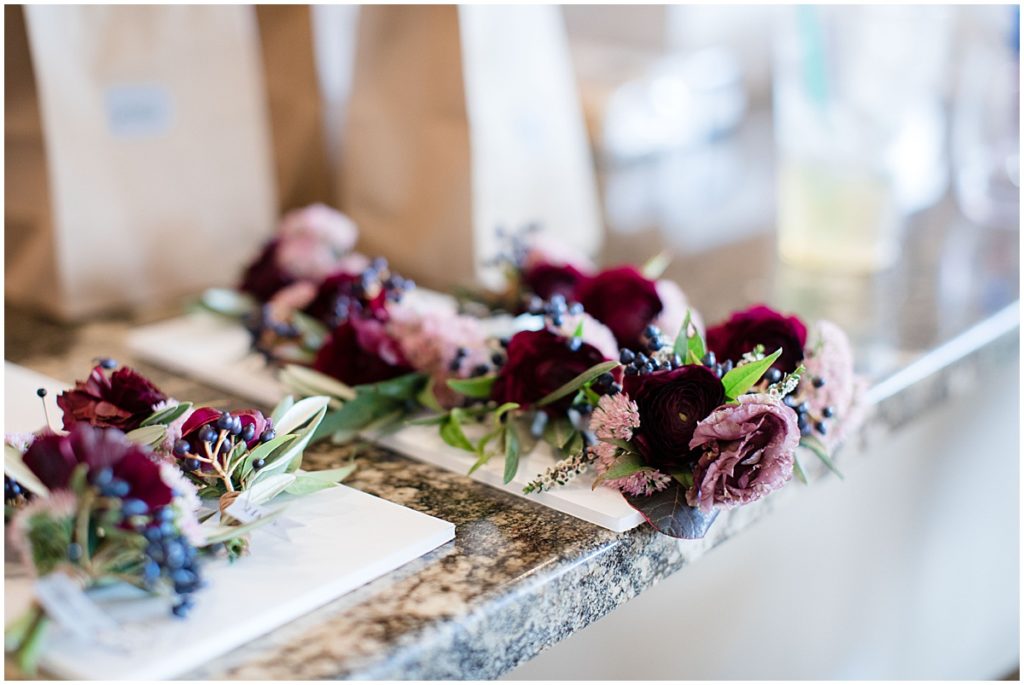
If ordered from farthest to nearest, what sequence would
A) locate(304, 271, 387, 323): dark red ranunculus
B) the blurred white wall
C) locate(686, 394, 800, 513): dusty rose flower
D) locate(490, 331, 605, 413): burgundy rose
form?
the blurred white wall < locate(304, 271, 387, 323): dark red ranunculus < locate(490, 331, 605, 413): burgundy rose < locate(686, 394, 800, 513): dusty rose flower

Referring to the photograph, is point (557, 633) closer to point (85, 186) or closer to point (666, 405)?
point (666, 405)

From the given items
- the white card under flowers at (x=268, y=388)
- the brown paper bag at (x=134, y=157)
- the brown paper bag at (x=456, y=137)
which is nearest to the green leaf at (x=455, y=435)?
the white card under flowers at (x=268, y=388)

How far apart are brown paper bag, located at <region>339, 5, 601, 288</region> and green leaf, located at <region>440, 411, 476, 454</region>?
0.35 meters

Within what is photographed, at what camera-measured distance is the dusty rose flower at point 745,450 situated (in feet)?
2.05

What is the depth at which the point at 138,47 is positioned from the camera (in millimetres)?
1050

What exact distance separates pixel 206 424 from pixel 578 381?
0.22 meters

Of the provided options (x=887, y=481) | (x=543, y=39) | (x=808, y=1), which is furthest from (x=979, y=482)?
(x=543, y=39)

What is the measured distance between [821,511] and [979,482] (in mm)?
312

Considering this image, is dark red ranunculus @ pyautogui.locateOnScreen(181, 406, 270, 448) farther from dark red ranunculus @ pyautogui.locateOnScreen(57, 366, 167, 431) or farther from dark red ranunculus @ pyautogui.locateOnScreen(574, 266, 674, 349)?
dark red ranunculus @ pyautogui.locateOnScreen(574, 266, 674, 349)

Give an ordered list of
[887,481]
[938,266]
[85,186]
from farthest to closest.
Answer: [938,266] → [887,481] → [85,186]

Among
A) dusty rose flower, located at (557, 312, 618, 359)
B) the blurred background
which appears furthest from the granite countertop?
dusty rose flower, located at (557, 312, 618, 359)

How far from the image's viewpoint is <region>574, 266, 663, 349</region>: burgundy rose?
2.62 feet

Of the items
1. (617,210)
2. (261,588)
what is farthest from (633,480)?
(617,210)

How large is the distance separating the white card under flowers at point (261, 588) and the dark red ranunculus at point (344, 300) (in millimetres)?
191
